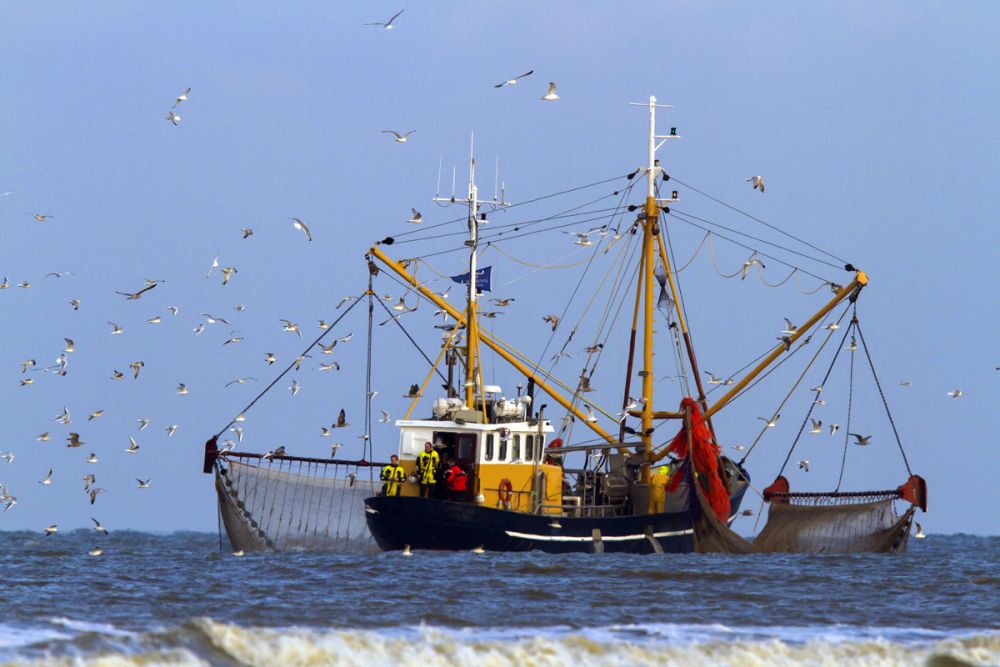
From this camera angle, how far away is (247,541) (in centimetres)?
3603

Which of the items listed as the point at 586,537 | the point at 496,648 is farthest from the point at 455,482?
the point at 496,648

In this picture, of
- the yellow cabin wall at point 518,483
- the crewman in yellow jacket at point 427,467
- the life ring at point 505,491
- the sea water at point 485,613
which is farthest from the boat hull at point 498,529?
the sea water at point 485,613

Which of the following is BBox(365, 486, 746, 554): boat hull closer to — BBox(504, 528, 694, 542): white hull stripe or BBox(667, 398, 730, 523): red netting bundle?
BBox(504, 528, 694, 542): white hull stripe

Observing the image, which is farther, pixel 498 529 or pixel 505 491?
pixel 505 491

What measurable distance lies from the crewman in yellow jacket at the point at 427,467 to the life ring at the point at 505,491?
68.2 inches

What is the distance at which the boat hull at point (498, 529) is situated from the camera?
107ft

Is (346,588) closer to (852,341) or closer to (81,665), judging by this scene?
(81,665)

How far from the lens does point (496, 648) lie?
17812mm

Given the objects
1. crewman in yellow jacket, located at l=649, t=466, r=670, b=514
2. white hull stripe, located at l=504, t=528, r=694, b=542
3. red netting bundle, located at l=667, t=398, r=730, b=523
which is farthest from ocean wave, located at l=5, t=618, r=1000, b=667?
crewman in yellow jacket, located at l=649, t=466, r=670, b=514

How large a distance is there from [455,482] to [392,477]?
137 centimetres

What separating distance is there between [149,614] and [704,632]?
697cm

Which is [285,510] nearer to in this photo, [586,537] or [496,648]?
[586,537]

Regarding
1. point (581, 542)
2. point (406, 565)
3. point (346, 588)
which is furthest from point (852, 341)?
point (346, 588)

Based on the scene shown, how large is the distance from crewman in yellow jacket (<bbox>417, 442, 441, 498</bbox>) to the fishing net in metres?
3.67
